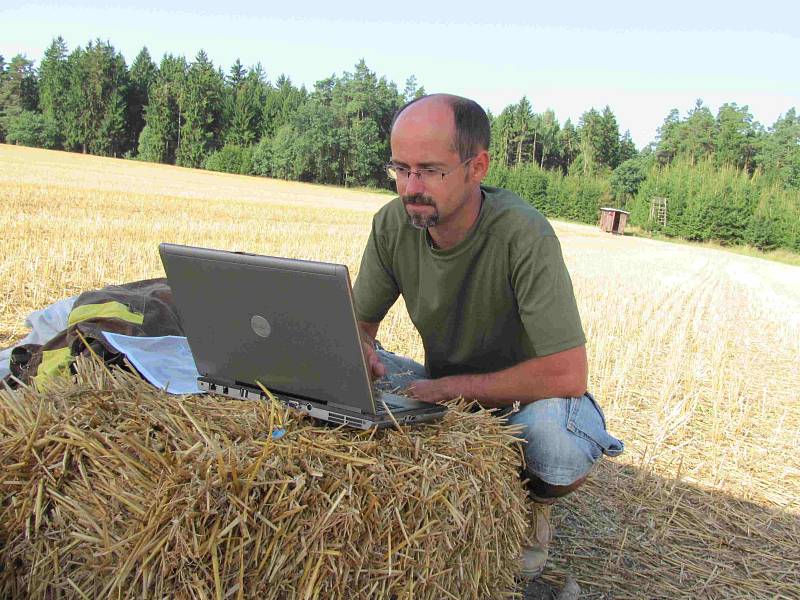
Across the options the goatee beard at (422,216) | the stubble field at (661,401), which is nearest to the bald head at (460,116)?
the goatee beard at (422,216)

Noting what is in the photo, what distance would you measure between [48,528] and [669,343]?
26.1 ft

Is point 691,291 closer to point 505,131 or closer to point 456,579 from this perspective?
point 456,579

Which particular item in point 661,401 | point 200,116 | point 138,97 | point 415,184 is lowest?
point 661,401

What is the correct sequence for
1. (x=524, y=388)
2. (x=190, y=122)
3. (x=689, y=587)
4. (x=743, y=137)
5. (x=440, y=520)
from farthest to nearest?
(x=743, y=137) < (x=190, y=122) < (x=689, y=587) < (x=524, y=388) < (x=440, y=520)

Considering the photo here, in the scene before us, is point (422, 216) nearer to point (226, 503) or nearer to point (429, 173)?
point (429, 173)

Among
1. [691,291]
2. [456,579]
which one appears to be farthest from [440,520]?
[691,291]

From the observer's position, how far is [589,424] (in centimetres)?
282

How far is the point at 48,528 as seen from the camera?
198 centimetres

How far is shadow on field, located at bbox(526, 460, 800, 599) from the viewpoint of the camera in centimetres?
329

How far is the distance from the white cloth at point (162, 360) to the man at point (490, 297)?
0.83m

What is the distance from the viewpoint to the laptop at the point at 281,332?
6.88 ft

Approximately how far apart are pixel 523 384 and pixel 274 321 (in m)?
1.04

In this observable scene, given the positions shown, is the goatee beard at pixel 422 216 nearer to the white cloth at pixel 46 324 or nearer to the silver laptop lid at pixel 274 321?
the silver laptop lid at pixel 274 321

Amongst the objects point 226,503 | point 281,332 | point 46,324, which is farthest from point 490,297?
point 46,324
